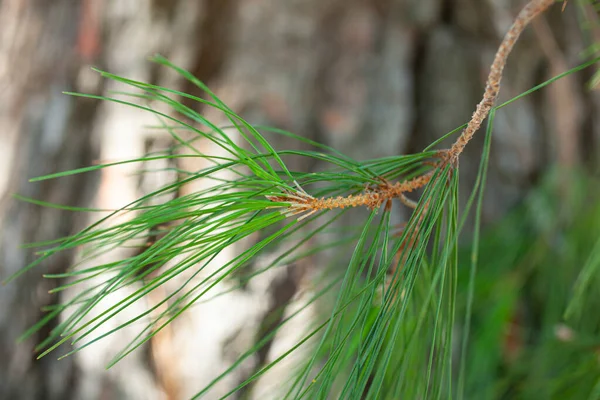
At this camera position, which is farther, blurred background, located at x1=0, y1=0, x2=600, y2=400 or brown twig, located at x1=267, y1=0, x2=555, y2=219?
blurred background, located at x1=0, y1=0, x2=600, y2=400

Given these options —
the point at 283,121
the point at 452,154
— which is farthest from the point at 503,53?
the point at 283,121

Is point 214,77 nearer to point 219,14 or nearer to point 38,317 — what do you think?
point 219,14

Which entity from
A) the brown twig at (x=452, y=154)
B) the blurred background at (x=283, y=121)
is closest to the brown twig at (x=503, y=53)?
the brown twig at (x=452, y=154)

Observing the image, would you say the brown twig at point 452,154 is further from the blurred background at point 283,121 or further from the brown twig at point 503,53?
the blurred background at point 283,121

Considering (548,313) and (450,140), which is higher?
(450,140)

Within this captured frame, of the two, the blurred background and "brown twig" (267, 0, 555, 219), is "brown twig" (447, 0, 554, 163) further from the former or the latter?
the blurred background

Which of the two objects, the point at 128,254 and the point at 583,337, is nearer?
→ the point at 583,337

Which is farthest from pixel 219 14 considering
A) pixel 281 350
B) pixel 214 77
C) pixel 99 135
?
pixel 281 350

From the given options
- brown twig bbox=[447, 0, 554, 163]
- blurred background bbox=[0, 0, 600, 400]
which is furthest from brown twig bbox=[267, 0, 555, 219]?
blurred background bbox=[0, 0, 600, 400]

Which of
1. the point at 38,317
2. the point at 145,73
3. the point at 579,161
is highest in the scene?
the point at 145,73
